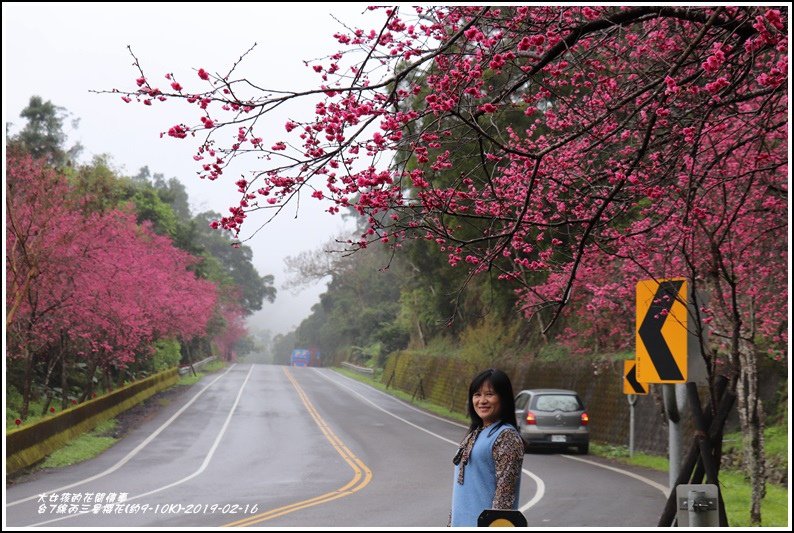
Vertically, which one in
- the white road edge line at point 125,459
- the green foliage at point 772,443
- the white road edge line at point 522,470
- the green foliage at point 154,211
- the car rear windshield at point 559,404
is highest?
the green foliage at point 154,211

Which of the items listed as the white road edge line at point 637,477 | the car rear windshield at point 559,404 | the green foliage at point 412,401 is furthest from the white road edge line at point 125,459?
the white road edge line at point 637,477

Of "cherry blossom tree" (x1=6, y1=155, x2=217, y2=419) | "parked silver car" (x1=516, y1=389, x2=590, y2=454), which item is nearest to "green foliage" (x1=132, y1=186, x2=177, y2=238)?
"cherry blossom tree" (x1=6, y1=155, x2=217, y2=419)

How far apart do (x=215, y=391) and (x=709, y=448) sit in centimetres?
3790

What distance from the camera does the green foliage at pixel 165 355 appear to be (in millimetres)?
48062

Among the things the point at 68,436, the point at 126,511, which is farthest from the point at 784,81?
the point at 68,436

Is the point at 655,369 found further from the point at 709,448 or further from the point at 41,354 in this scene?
the point at 41,354

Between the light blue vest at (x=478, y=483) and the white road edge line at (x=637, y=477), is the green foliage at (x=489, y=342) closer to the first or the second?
the white road edge line at (x=637, y=477)

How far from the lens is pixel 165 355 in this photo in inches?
1980

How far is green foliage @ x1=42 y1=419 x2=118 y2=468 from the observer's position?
19922 millimetres

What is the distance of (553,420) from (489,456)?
18520mm

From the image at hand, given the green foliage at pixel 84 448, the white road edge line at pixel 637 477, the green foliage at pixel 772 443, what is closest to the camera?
the white road edge line at pixel 637 477

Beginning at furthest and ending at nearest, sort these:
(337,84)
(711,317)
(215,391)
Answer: (215,391) → (711,317) → (337,84)

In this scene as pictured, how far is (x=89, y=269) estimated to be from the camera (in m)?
25.7

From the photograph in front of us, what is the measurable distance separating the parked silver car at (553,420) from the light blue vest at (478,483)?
59.0 feet
